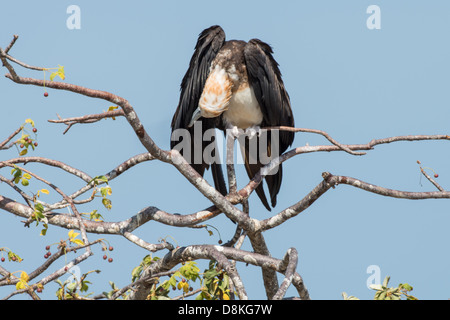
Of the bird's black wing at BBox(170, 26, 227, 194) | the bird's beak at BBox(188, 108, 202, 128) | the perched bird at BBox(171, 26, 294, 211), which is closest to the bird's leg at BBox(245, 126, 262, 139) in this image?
the perched bird at BBox(171, 26, 294, 211)

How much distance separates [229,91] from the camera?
697 cm

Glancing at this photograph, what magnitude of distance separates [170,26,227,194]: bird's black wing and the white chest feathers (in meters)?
0.28

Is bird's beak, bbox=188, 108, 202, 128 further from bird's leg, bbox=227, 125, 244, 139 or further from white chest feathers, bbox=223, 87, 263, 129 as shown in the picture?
bird's leg, bbox=227, 125, 244, 139

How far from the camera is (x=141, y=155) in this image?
5.94 metres

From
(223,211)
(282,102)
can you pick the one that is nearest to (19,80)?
(223,211)

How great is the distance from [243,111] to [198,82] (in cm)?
53

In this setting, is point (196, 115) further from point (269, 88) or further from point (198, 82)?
point (269, 88)

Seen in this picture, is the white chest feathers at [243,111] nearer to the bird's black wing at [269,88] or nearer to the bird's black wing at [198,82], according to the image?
the bird's black wing at [269,88]

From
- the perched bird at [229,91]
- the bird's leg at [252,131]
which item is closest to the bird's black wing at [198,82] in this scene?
the perched bird at [229,91]

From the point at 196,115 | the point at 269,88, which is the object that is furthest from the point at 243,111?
the point at 196,115

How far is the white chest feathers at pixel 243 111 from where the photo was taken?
279 inches

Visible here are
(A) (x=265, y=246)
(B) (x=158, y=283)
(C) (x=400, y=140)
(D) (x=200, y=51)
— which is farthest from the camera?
(D) (x=200, y=51)
